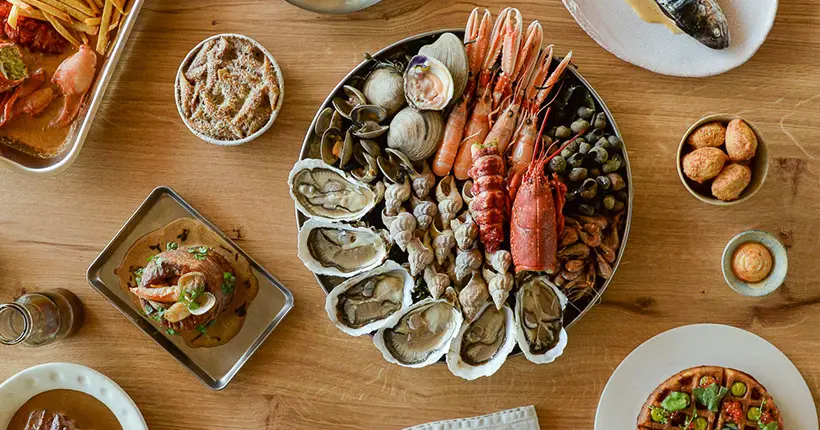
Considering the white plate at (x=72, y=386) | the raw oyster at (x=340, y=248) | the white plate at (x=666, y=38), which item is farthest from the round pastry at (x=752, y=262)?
the white plate at (x=72, y=386)

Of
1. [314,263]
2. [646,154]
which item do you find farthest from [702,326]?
[314,263]

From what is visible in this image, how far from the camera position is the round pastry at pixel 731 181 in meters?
1.55

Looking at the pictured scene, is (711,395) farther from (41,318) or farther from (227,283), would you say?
(41,318)

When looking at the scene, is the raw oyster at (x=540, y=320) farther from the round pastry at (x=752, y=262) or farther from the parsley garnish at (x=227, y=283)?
the parsley garnish at (x=227, y=283)

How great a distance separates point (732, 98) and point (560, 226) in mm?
586

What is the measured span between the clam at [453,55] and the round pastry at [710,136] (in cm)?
58

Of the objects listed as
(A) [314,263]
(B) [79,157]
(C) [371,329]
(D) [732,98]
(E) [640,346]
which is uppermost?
(D) [732,98]

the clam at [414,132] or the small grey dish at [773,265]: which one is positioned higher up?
the clam at [414,132]

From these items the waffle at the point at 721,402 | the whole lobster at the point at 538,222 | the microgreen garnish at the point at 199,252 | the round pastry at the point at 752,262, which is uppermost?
the whole lobster at the point at 538,222

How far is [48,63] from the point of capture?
1761mm

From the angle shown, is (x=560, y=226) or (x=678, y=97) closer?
(x=560, y=226)

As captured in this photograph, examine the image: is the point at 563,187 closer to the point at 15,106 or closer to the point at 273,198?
the point at 273,198

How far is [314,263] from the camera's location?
159cm

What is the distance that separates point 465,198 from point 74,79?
1.04 meters
